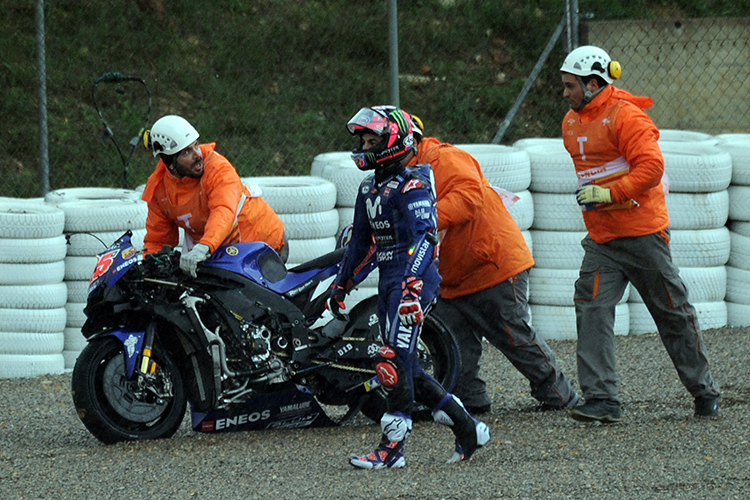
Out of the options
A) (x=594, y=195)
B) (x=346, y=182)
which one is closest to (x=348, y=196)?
(x=346, y=182)

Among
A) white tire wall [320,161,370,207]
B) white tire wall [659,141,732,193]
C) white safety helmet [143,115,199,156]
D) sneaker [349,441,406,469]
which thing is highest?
white safety helmet [143,115,199,156]

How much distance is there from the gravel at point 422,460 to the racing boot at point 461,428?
7cm

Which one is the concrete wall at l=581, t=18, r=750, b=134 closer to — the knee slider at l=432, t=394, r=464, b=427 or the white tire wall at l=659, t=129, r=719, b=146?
the white tire wall at l=659, t=129, r=719, b=146

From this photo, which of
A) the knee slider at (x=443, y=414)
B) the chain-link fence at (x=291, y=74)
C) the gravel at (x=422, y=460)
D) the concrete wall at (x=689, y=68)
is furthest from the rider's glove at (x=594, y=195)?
the concrete wall at (x=689, y=68)

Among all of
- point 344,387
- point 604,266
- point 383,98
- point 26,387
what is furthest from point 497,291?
point 383,98

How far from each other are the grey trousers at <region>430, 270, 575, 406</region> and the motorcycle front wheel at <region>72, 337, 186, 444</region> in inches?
61.3

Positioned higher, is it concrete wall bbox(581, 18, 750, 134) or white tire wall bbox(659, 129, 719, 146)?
concrete wall bbox(581, 18, 750, 134)

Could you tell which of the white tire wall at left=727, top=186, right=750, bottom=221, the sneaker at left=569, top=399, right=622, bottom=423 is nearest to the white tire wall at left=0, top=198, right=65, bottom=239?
the sneaker at left=569, top=399, right=622, bottom=423

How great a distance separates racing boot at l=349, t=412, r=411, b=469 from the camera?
16.9 ft

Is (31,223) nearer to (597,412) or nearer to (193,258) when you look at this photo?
(193,258)

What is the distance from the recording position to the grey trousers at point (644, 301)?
5.96 meters

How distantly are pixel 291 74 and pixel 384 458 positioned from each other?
24.3 feet

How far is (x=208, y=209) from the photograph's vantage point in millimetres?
6227

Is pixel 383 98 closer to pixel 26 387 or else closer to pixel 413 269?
pixel 26 387
